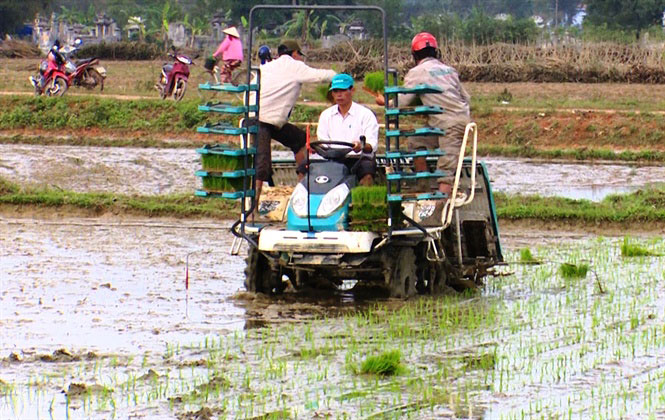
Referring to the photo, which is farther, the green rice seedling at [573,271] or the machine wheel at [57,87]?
the machine wheel at [57,87]

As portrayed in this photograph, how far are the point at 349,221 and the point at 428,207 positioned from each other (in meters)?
0.73

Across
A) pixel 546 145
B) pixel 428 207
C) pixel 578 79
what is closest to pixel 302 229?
pixel 428 207

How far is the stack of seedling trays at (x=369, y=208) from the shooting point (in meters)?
9.62

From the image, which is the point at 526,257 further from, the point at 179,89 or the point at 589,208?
the point at 179,89

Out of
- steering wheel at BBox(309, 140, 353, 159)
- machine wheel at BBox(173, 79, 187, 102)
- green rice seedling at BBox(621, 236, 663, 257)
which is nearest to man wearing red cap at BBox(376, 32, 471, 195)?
steering wheel at BBox(309, 140, 353, 159)

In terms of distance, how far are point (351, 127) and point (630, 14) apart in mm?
46536

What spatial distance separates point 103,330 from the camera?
8.74 meters

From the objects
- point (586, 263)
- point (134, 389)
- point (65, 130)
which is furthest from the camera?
point (65, 130)

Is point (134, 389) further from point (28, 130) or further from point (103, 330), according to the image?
point (28, 130)

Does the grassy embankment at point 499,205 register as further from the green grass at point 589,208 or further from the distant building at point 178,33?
the distant building at point 178,33

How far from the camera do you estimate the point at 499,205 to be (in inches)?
600

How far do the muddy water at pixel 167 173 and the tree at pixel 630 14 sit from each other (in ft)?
115

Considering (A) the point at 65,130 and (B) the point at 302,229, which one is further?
(A) the point at 65,130

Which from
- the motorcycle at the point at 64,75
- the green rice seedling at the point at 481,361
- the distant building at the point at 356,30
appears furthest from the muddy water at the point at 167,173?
the distant building at the point at 356,30
